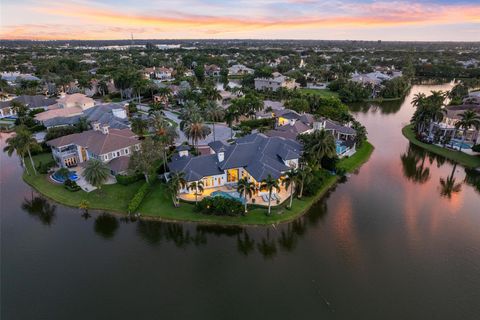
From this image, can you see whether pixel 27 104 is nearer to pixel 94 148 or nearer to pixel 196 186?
pixel 94 148

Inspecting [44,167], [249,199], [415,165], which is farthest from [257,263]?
[415,165]

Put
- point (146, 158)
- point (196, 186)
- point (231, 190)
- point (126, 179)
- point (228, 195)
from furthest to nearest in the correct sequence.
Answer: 1. point (126, 179)
2. point (231, 190)
3. point (146, 158)
4. point (228, 195)
5. point (196, 186)

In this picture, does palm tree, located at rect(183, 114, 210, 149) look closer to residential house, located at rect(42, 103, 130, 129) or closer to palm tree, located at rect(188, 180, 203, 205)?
palm tree, located at rect(188, 180, 203, 205)

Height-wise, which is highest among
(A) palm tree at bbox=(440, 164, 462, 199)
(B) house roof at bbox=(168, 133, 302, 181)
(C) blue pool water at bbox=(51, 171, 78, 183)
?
(B) house roof at bbox=(168, 133, 302, 181)

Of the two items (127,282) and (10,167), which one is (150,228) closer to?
(127,282)

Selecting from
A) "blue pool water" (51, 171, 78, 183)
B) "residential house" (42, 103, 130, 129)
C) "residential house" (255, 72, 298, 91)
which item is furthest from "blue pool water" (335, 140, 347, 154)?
"residential house" (255, 72, 298, 91)

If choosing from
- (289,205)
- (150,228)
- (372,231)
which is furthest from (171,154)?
(372,231)
